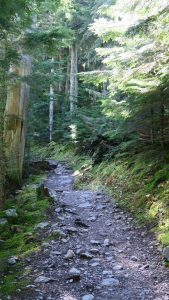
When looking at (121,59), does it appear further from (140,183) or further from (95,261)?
(95,261)

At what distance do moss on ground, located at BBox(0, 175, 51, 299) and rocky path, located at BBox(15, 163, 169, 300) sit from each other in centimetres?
18

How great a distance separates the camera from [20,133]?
11.4 meters

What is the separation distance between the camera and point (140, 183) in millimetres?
9336

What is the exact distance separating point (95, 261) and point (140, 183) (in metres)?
3.92

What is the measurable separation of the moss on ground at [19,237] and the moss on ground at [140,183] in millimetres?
2252

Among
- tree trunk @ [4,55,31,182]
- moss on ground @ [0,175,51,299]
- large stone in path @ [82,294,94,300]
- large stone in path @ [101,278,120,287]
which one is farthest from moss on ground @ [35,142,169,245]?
tree trunk @ [4,55,31,182]

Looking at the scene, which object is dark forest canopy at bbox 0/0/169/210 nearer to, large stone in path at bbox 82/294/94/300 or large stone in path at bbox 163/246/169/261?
large stone in path at bbox 163/246/169/261

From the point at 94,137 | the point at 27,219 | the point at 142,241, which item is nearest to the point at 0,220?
the point at 27,219

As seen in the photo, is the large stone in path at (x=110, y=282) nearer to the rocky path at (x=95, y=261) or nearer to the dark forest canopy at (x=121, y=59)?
the rocky path at (x=95, y=261)

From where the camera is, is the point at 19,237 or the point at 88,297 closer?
the point at 88,297

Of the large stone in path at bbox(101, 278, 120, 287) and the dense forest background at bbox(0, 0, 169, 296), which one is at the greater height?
the dense forest background at bbox(0, 0, 169, 296)

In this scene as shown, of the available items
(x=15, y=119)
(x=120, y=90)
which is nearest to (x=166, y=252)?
(x=120, y=90)

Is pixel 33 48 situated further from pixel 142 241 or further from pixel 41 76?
pixel 142 241

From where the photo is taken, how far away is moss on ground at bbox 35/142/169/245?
727 cm
